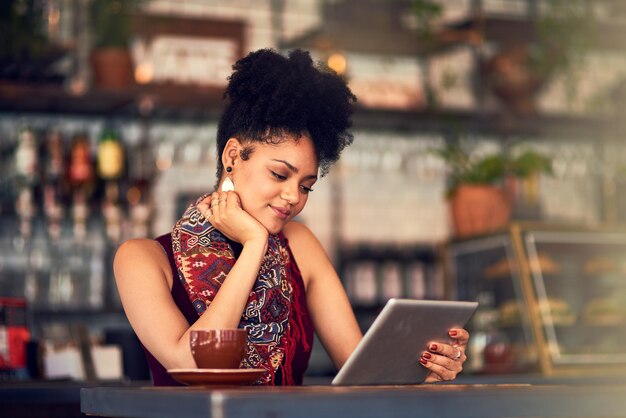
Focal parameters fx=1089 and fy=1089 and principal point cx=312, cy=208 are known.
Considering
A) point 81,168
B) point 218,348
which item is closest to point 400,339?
point 218,348

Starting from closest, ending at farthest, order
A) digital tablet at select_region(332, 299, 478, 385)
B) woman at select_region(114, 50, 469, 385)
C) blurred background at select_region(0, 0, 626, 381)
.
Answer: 1. digital tablet at select_region(332, 299, 478, 385)
2. woman at select_region(114, 50, 469, 385)
3. blurred background at select_region(0, 0, 626, 381)

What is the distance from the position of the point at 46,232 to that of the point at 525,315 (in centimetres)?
241

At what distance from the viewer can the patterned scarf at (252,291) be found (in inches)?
87.9

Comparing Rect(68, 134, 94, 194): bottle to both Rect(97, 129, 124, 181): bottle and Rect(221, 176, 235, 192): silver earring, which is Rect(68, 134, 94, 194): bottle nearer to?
Rect(97, 129, 124, 181): bottle

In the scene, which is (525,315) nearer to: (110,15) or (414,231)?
(414,231)

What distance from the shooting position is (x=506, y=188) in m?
5.32

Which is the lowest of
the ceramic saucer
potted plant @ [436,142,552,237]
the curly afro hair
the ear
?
potted plant @ [436,142,552,237]

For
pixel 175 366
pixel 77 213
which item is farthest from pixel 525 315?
pixel 175 366

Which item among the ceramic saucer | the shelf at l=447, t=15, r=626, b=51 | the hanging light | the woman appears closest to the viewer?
the ceramic saucer

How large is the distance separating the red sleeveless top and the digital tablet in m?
0.37

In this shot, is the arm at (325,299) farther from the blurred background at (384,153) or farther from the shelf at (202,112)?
the shelf at (202,112)

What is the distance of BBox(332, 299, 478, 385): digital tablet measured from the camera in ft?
5.90

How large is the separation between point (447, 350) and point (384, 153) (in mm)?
4156

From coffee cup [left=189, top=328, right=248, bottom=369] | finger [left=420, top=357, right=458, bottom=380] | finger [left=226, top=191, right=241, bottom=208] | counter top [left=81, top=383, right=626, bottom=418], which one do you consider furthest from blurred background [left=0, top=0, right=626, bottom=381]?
counter top [left=81, top=383, right=626, bottom=418]
